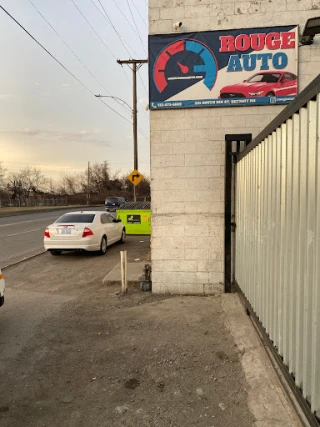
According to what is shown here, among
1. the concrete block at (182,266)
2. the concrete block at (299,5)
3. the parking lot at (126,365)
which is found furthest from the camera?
the concrete block at (182,266)

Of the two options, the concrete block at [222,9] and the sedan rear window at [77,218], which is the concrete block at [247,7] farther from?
the sedan rear window at [77,218]

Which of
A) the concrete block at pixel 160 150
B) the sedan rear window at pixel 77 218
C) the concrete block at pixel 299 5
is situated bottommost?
the sedan rear window at pixel 77 218

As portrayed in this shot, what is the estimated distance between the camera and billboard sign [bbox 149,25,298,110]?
6105 mm

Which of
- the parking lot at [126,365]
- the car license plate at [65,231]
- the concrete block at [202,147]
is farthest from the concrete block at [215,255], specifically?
the car license plate at [65,231]

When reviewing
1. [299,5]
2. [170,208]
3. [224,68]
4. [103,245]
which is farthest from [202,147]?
[103,245]

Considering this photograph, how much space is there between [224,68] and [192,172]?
195cm

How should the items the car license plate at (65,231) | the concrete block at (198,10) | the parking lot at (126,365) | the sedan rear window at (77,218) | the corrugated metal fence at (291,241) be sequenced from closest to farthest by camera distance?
the corrugated metal fence at (291,241) → the parking lot at (126,365) → the concrete block at (198,10) → the car license plate at (65,231) → the sedan rear window at (77,218)

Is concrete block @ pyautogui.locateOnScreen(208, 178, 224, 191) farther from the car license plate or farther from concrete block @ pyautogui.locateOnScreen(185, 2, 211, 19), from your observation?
the car license plate

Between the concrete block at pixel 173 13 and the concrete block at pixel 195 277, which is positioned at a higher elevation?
the concrete block at pixel 173 13

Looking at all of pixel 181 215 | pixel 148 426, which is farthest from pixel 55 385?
pixel 181 215

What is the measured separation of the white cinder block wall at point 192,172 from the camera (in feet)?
20.4

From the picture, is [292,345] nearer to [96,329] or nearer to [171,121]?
[96,329]

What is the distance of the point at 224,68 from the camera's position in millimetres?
6242

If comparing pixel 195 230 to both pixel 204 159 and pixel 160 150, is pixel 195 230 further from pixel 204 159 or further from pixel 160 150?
pixel 160 150
